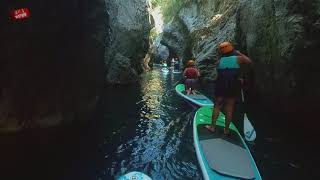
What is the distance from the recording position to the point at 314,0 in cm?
1014

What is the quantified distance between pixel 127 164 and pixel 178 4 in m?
32.7

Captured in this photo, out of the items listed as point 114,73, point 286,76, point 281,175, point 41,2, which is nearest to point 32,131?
point 41,2

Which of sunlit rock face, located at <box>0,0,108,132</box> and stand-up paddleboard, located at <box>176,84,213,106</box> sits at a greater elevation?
sunlit rock face, located at <box>0,0,108,132</box>

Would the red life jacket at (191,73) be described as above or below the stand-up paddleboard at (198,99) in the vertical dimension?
above

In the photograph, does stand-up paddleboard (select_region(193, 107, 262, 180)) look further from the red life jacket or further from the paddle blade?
the red life jacket

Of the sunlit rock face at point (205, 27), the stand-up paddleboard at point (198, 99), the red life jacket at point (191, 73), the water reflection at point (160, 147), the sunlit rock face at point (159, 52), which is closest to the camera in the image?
the water reflection at point (160, 147)

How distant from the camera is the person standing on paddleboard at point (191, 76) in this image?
16.5 meters

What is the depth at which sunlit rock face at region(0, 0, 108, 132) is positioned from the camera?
8523 millimetres

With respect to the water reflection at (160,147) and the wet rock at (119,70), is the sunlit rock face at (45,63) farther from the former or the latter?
the wet rock at (119,70)

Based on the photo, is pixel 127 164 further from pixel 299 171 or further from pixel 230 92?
pixel 299 171

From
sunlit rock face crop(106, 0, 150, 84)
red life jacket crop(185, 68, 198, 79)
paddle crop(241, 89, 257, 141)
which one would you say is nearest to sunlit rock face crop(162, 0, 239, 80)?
red life jacket crop(185, 68, 198, 79)

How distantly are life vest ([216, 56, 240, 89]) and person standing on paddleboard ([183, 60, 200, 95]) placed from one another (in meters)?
7.64

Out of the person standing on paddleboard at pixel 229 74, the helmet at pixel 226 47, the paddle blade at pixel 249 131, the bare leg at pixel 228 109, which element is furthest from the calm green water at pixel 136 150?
the helmet at pixel 226 47

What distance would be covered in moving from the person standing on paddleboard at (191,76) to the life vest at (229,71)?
301 inches
